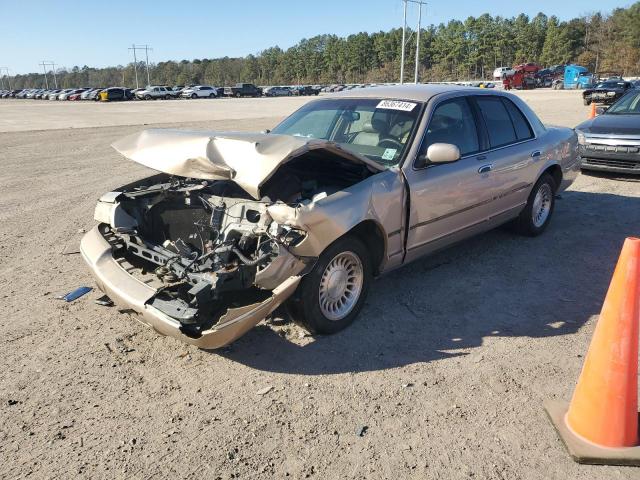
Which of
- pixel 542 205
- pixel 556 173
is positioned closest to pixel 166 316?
pixel 542 205

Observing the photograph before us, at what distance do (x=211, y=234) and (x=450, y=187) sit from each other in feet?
6.91

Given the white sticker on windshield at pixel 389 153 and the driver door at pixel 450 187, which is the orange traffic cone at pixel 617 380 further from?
the white sticker on windshield at pixel 389 153

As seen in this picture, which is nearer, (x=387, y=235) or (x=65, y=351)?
(x=65, y=351)

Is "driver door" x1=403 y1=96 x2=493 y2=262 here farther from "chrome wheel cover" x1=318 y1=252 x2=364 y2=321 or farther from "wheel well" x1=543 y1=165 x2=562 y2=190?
"wheel well" x1=543 y1=165 x2=562 y2=190

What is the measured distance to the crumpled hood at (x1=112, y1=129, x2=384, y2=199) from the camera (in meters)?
3.40

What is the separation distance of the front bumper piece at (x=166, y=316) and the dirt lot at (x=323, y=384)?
358 millimetres

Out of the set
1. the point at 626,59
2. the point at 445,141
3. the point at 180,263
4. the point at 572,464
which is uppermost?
the point at 626,59

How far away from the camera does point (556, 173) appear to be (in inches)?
249

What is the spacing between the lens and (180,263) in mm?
3570

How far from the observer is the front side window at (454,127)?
4.52 metres

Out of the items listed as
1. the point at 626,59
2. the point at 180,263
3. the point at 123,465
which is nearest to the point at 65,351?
the point at 180,263

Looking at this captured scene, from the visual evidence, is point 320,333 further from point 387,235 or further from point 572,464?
point 572,464

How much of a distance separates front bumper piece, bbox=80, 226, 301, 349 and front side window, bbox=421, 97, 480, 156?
1942 mm

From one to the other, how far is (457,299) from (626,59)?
9409cm
